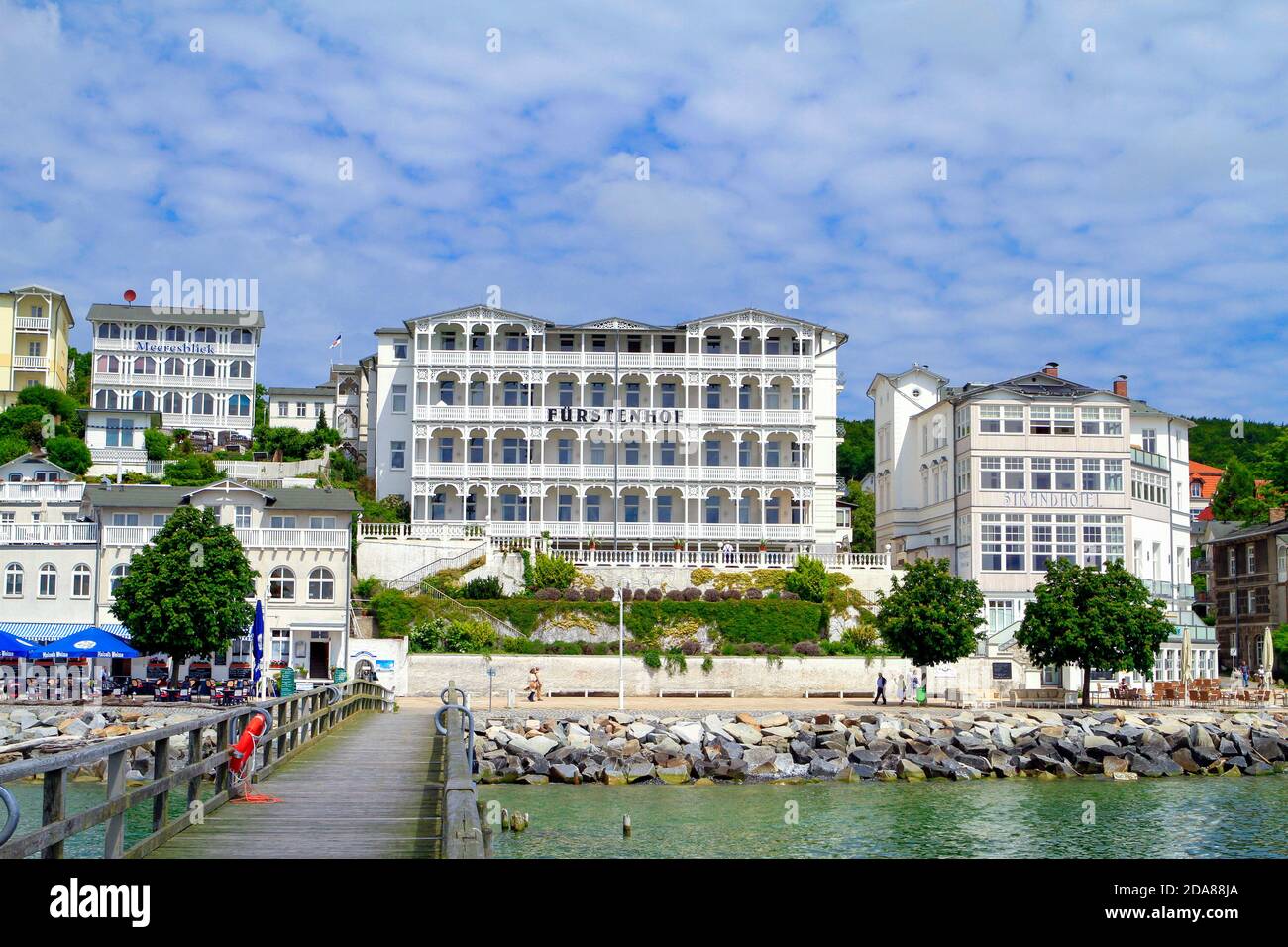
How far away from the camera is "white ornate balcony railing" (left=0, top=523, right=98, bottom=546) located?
5672cm

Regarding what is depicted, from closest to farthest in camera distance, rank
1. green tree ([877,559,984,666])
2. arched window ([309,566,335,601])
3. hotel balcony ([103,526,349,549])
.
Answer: green tree ([877,559,984,666]) < arched window ([309,566,335,601]) < hotel balcony ([103,526,349,549])

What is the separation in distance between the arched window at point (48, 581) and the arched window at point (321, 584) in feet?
35.4

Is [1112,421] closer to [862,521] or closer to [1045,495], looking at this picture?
[1045,495]

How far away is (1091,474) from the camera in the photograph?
64.4 m

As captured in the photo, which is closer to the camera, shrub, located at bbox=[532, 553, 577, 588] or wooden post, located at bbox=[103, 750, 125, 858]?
wooden post, located at bbox=[103, 750, 125, 858]

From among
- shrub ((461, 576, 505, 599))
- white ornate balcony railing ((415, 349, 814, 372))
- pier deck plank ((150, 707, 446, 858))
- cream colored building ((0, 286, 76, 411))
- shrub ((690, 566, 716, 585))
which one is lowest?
pier deck plank ((150, 707, 446, 858))

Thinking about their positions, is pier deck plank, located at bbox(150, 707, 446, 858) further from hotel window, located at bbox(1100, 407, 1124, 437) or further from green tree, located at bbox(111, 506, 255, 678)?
hotel window, located at bbox(1100, 407, 1124, 437)

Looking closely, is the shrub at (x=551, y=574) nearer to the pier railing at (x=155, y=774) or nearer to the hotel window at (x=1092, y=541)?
the hotel window at (x=1092, y=541)

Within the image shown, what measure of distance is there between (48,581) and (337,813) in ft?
155

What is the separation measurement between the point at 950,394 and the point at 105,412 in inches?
2001

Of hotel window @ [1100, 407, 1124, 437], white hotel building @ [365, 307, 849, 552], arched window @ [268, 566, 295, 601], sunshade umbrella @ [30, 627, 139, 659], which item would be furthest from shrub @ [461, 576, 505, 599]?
hotel window @ [1100, 407, 1124, 437]

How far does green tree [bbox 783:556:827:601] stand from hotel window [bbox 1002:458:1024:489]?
35.9 feet
